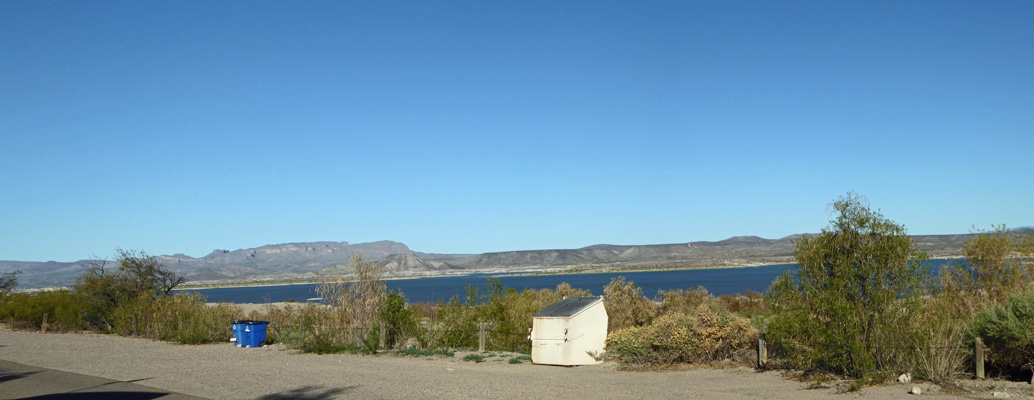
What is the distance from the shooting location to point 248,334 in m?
22.4

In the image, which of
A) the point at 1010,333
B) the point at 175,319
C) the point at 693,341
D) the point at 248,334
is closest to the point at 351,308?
the point at 248,334

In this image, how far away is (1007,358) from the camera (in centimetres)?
1208

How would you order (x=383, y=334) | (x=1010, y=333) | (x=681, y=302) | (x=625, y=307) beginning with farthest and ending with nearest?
(x=681, y=302), (x=625, y=307), (x=383, y=334), (x=1010, y=333)

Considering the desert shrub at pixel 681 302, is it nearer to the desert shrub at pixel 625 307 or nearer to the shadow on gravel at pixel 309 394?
the desert shrub at pixel 625 307

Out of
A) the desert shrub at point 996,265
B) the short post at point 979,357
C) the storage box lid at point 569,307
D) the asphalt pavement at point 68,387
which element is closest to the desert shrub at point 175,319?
the asphalt pavement at point 68,387

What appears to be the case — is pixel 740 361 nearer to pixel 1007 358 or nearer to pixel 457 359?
pixel 1007 358

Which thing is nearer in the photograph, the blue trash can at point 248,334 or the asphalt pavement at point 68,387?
the asphalt pavement at point 68,387

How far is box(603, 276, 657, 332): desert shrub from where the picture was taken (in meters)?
24.4

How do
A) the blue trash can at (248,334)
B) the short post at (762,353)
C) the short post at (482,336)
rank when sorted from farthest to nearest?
the blue trash can at (248,334), the short post at (482,336), the short post at (762,353)

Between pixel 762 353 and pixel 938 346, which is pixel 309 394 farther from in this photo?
pixel 938 346

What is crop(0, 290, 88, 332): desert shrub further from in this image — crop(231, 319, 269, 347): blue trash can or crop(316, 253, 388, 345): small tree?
crop(316, 253, 388, 345): small tree

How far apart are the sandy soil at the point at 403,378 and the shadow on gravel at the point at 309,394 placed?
0.05 ft

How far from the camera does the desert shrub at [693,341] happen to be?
49.9 ft

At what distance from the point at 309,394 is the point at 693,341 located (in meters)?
7.78
